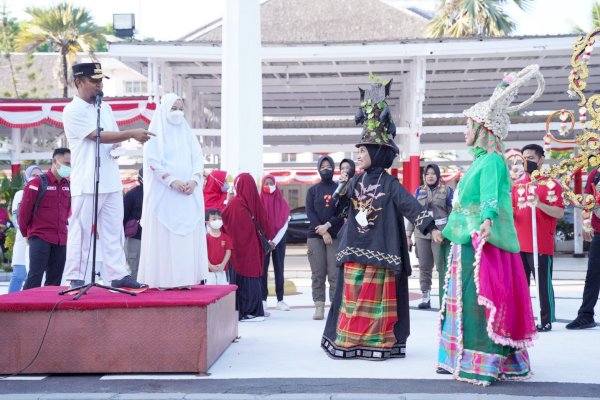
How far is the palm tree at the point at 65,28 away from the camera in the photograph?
39.1 meters

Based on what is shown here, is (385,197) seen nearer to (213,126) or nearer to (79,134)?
(79,134)

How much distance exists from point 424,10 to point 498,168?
147 feet

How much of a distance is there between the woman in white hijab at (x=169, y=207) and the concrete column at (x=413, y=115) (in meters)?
11.7

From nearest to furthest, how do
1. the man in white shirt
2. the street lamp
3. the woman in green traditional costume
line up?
the woman in green traditional costume, the man in white shirt, the street lamp

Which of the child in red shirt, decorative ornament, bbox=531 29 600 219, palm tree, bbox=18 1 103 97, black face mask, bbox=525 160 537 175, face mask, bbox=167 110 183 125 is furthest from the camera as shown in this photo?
palm tree, bbox=18 1 103 97

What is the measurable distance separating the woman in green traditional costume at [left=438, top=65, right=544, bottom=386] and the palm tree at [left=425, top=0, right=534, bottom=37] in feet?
78.3

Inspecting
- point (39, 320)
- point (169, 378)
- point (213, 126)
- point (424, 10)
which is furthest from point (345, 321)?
point (424, 10)

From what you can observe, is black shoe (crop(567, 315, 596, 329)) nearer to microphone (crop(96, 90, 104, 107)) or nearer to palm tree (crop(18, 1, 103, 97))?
microphone (crop(96, 90, 104, 107))

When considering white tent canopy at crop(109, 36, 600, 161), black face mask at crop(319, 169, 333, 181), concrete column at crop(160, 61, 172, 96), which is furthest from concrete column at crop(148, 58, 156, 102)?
black face mask at crop(319, 169, 333, 181)

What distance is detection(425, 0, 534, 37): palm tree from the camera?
97.0 feet

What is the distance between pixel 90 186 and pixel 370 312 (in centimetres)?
248

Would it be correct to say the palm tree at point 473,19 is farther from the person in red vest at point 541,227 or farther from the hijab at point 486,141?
the hijab at point 486,141

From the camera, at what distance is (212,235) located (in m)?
10.3

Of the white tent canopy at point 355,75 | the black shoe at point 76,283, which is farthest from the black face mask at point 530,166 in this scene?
the white tent canopy at point 355,75
